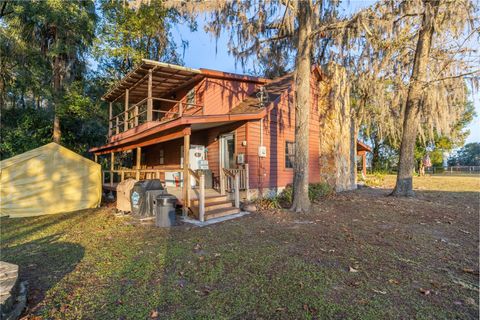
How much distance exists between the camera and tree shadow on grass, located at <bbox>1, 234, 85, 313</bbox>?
316 centimetres

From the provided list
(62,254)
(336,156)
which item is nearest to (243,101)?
(336,156)

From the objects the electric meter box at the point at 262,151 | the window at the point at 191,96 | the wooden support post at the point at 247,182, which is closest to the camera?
the wooden support post at the point at 247,182

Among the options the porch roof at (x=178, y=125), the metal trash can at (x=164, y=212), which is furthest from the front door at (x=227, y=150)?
the metal trash can at (x=164, y=212)

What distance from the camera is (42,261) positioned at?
4.09m

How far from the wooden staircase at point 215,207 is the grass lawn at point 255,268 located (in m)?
0.64

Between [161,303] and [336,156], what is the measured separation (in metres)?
11.4

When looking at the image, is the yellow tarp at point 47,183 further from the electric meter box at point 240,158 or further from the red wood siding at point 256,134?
the electric meter box at point 240,158

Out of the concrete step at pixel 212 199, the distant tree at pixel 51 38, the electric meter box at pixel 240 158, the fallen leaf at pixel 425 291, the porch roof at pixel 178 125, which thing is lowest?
the fallen leaf at pixel 425 291

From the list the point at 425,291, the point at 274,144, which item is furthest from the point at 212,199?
the point at 425,291

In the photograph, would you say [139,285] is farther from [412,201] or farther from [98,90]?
[98,90]

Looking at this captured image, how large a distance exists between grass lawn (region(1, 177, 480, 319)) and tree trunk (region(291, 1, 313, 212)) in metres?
1.19

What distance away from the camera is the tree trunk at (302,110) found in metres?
7.75

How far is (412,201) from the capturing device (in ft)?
29.0

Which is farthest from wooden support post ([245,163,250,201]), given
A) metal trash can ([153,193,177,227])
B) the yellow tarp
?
the yellow tarp
